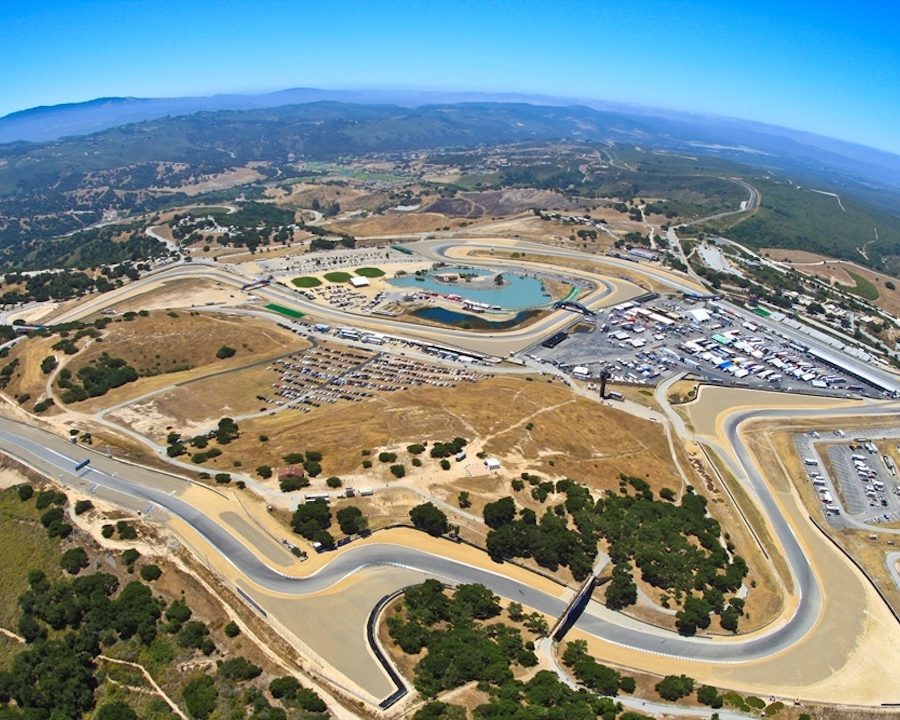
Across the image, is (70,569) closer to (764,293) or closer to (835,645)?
(835,645)

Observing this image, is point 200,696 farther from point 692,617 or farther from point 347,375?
point 347,375

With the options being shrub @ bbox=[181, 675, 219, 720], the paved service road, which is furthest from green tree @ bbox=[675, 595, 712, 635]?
shrub @ bbox=[181, 675, 219, 720]

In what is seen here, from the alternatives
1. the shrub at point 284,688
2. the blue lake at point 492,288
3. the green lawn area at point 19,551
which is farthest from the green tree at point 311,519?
the blue lake at point 492,288

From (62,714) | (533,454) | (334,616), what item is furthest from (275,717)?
(533,454)

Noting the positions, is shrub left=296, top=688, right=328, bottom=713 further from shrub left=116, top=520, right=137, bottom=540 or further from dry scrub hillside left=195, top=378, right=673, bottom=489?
dry scrub hillside left=195, top=378, right=673, bottom=489

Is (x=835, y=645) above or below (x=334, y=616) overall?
below

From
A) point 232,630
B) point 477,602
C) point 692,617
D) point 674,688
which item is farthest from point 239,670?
point 692,617
